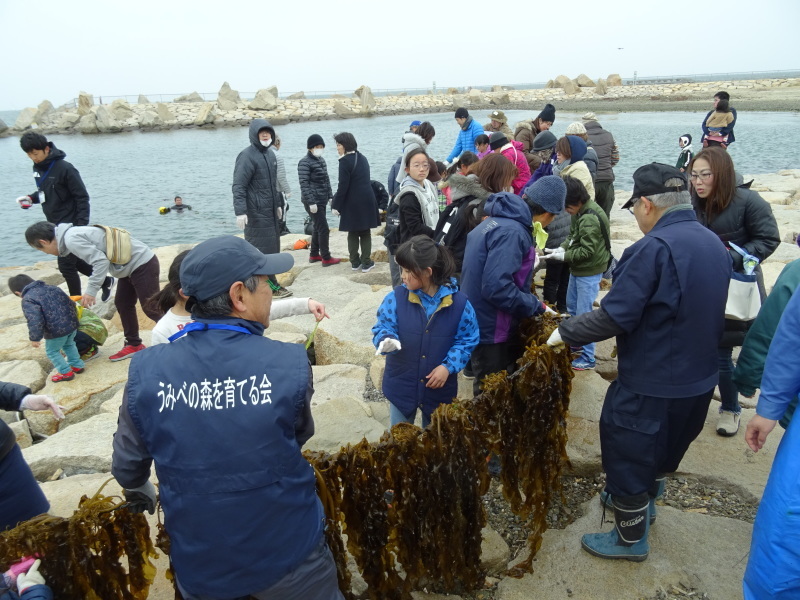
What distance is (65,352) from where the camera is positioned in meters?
5.57

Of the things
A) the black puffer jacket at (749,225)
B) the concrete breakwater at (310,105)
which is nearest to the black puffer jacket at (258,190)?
the black puffer jacket at (749,225)

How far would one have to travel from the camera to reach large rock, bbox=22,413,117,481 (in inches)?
161

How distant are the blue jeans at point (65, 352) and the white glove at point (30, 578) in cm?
379

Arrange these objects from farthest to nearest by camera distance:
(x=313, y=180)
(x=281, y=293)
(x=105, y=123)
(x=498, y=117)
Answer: (x=105, y=123)
(x=498, y=117)
(x=313, y=180)
(x=281, y=293)

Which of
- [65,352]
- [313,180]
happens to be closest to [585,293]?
[313,180]

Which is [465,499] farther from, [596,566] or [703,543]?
[703,543]

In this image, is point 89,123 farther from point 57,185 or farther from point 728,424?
point 728,424

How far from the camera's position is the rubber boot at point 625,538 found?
9.04 feet

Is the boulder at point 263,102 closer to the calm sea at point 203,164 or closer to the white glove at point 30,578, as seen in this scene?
the calm sea at point 203,164

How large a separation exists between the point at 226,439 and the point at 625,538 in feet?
7.16

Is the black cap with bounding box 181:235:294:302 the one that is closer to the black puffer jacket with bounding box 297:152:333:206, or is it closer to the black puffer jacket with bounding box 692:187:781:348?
the black puffer jacket with bounding box 692:187:781:348

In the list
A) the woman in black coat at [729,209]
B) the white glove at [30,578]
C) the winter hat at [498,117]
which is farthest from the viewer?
the winter hat at [498,117]

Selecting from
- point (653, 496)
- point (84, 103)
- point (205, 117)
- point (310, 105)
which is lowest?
point (653, 496)

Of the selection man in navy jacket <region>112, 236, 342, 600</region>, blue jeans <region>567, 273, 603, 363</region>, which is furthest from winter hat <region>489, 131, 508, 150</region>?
man in navy jacket <region>112, 236, 342, 600</region>
